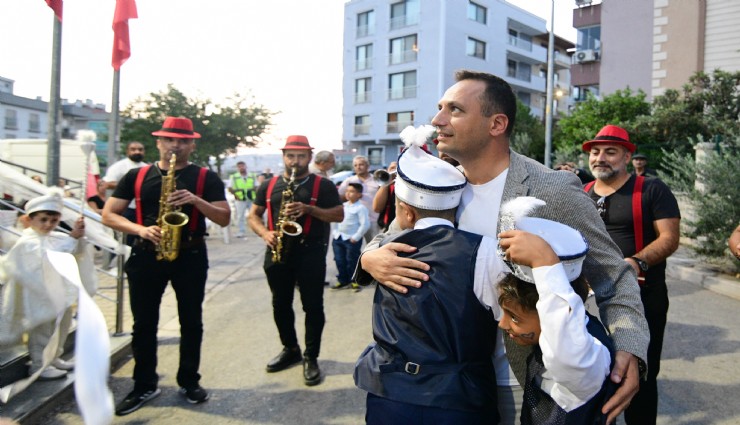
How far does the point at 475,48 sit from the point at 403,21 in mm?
6302

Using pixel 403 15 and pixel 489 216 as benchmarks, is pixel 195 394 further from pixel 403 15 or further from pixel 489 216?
pixel 403 15

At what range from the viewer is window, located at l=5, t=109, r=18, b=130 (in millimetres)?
3365

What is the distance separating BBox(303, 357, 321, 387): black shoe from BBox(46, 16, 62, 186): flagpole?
8.69ft

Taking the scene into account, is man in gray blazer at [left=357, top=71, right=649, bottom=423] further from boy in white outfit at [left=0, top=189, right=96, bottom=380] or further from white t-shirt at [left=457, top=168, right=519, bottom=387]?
boy in white outfit at [left=0, top=189, right=96, bottom=380]

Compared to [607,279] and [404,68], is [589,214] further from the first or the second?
[404,68]

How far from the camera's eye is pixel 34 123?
416cm

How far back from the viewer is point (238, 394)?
13.7 feet

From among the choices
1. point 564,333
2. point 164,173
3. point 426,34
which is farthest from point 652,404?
point 426,34

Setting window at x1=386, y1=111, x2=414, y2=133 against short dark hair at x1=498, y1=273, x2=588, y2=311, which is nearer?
short dark hair at x1=498, y1=273, x2=588, y2=311

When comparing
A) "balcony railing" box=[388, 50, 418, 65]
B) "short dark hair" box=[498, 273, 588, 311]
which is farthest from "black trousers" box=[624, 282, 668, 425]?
"balcony railing" box=[388, 50, 418, 65]

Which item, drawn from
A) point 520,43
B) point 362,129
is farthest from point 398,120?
point 520,43

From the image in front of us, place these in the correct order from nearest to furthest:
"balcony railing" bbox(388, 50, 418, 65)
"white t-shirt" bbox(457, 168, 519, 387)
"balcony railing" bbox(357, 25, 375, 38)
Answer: "white t-shirt" bbox(457, 168, 519, 387) → "balcony railing" bbox(388, 50, 418, 65) → "balcony railing" bbox(357, 25, 375, 38)

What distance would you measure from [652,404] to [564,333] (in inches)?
86.6

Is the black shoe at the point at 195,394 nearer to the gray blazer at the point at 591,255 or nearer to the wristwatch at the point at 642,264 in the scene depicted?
the gray blazer at the point at 591,255
